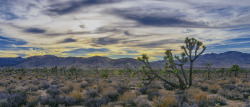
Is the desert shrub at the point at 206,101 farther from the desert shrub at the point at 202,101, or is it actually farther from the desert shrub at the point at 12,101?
the desert shrub at the point at 12,101

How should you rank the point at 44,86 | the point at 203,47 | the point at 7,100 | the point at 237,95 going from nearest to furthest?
the point at 7,100 → the point at 237,95 → the point at 203,47 → the point at 44,86

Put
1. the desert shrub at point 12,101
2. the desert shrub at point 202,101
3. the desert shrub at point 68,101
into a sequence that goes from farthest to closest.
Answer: the desert shrub at point 68,101 → the desert shrub at point 202,101 → the desert shrub at point 12,101

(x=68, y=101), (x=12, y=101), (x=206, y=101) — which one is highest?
(x=12, y=101)

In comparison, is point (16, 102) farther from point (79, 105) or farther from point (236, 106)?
point (236, 106)

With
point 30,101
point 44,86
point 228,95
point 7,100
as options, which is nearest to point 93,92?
point 30,101

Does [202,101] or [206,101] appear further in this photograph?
[202,101]

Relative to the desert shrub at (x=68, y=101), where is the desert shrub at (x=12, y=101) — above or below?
above

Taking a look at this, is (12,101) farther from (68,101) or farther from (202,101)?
(202,101)

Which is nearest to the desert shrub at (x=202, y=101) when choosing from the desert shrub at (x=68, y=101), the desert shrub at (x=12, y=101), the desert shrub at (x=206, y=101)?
the desert shrub at (x=206, y=101)

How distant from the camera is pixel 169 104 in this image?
8.40 meters

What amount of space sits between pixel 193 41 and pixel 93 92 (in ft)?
34.9

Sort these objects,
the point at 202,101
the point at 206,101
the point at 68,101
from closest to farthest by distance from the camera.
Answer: the point at 206,101
the point at 202,101
the point at 68,101

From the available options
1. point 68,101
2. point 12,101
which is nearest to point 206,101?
point 68,101

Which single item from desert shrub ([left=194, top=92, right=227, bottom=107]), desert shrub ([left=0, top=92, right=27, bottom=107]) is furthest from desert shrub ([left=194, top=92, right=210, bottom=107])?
desert shrub ([left=0, top=92, right=27, bottom=107])
